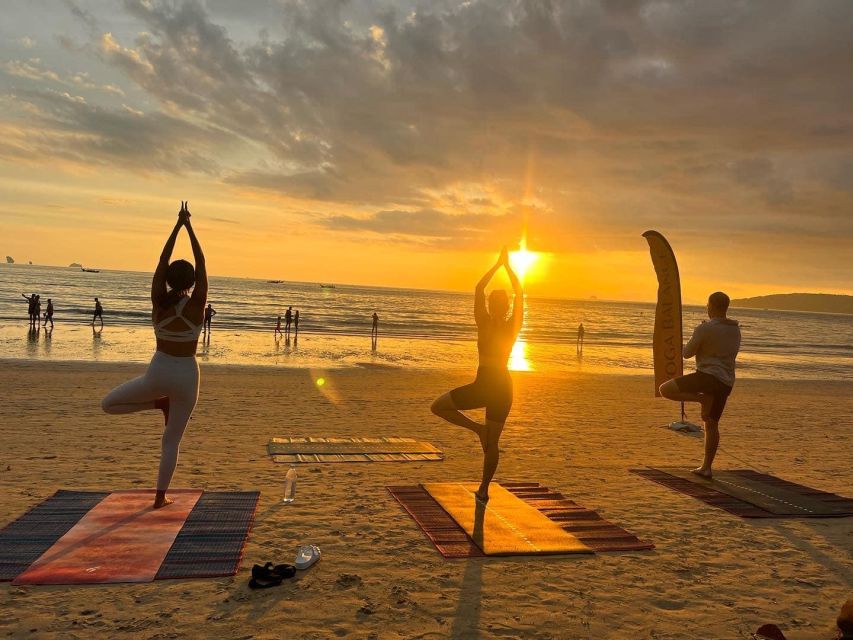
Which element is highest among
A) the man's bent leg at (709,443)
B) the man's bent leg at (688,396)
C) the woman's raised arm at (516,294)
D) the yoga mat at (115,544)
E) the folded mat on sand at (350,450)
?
the woman's raised arm at (516,294)

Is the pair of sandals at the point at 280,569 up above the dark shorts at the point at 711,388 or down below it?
below

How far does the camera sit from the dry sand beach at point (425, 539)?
4.25 meters

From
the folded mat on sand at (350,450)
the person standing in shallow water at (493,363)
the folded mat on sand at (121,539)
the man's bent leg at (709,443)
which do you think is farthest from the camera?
the folded mat on sand at (350,450)

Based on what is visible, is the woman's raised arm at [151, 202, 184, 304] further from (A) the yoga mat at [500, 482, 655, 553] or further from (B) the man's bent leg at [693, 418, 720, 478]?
(B) the man's bent leg at [693, 418, 720, 478]

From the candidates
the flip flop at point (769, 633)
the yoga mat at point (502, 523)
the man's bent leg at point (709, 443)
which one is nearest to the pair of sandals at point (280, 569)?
the yoga mat at point (502, 523)

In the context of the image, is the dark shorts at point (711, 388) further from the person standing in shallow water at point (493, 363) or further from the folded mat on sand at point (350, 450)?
the folded mat on sand at point (350, 450)

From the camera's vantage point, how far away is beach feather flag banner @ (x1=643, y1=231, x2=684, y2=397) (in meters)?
11.9

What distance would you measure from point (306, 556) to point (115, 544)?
5.28 feet

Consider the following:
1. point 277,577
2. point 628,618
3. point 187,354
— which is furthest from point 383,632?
point 187,354

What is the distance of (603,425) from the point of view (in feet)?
42.4

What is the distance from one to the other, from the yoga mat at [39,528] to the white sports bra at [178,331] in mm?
1835

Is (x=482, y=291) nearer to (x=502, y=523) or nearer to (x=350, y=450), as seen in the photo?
(x=502, y=523)

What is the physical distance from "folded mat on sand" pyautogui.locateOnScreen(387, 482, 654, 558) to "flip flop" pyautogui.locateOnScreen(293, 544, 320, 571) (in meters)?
1.06

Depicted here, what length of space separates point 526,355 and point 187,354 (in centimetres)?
2965
